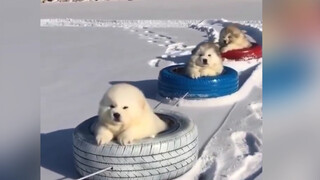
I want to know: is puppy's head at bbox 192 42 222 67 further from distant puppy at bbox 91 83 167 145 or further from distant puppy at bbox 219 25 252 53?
distant puppy at bbox 91 83 167 145

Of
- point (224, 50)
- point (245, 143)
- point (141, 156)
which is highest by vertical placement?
point (224, 50)

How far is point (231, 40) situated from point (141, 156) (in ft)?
8.67

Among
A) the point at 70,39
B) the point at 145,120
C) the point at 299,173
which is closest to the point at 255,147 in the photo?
the point at 145,120

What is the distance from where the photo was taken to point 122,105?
2.21 m

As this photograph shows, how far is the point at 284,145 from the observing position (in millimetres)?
677

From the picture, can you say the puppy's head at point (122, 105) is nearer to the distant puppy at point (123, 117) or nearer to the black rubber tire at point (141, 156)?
the distant puppy at point (123, 117)

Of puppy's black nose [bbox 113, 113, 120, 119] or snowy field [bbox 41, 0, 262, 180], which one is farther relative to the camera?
snowy field [bbox 41, 0, 262, 180]

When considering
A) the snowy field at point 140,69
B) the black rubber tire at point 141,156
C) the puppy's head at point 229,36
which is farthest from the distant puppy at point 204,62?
the black rubber tire at point 141,156

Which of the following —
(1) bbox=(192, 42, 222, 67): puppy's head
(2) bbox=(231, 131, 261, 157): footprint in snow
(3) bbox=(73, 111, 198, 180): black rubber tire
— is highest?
(1) bbox=(192, 42, 222, 67): puppy's head

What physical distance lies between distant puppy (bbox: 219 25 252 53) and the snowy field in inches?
6.5

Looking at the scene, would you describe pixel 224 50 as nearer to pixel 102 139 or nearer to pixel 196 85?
pixel 196 85

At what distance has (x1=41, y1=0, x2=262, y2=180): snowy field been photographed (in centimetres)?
265

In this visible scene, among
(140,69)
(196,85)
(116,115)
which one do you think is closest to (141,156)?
(116,115)

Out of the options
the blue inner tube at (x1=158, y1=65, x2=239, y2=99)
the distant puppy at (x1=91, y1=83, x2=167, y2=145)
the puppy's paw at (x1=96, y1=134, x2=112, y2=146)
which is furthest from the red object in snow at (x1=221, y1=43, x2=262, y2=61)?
the puppy's paw at (x1=96, y1=134, x2=112, y2=146)
